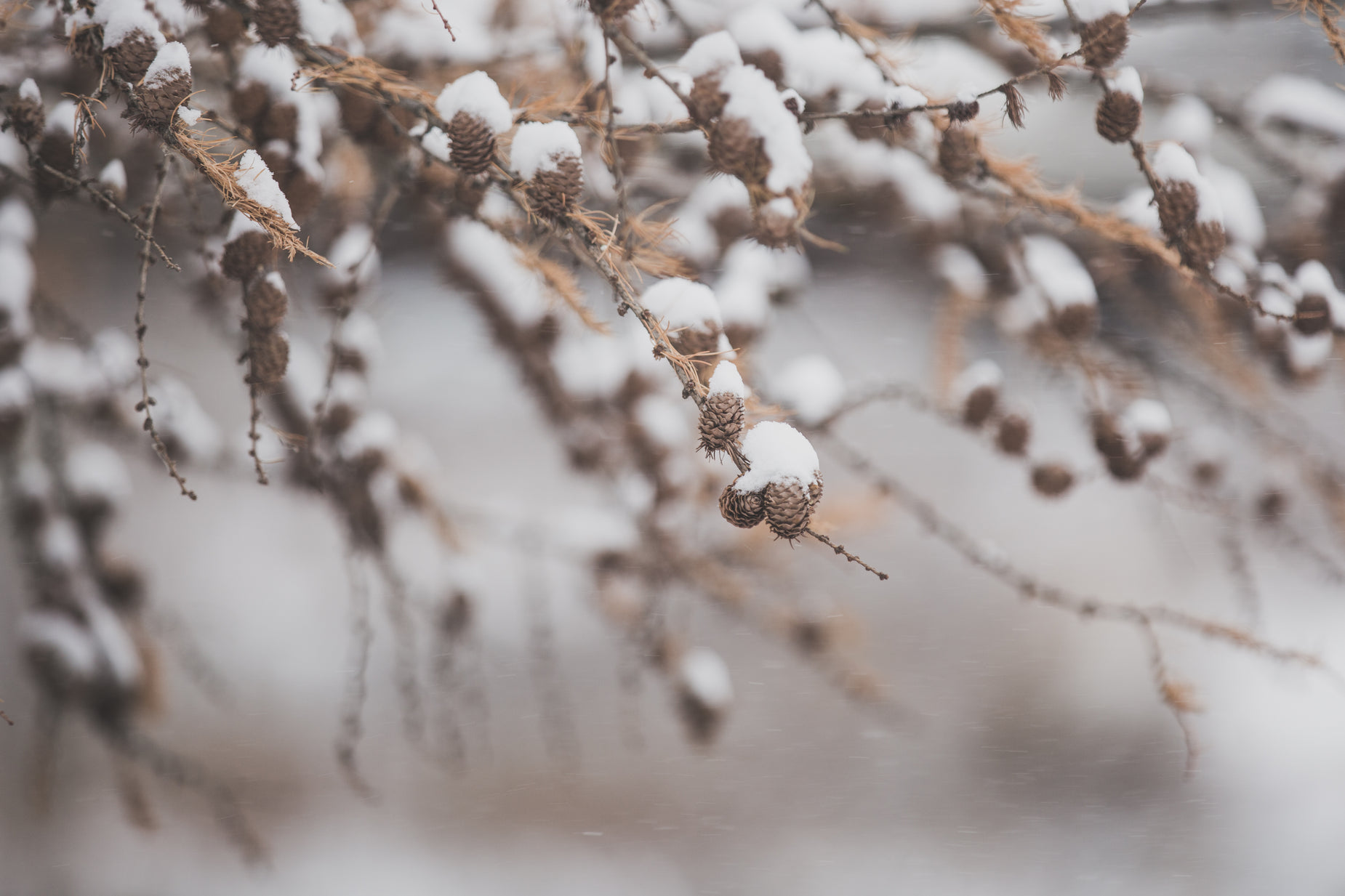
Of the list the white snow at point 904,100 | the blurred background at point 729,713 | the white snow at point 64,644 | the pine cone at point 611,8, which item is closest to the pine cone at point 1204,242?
the white snow at point 904,100

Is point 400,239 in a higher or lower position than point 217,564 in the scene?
higher

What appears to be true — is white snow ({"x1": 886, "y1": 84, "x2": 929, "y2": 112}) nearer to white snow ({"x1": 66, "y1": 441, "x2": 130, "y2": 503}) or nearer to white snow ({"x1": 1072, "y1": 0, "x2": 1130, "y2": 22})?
white snow ({"x1": 1072, "y1": 0, "x2": 1130, "y2": 22})

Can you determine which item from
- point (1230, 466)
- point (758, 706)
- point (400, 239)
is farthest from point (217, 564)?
point (1230, 466)

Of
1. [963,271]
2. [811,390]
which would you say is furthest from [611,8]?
[963,271]

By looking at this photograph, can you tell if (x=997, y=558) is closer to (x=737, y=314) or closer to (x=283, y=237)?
(x=737, y=314)

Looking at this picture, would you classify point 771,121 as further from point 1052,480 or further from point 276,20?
point 1052,480

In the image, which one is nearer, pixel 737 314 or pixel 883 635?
pixel 737 314

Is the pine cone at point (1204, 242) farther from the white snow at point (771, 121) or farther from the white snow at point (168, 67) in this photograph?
the white snow at point (168, 67)
